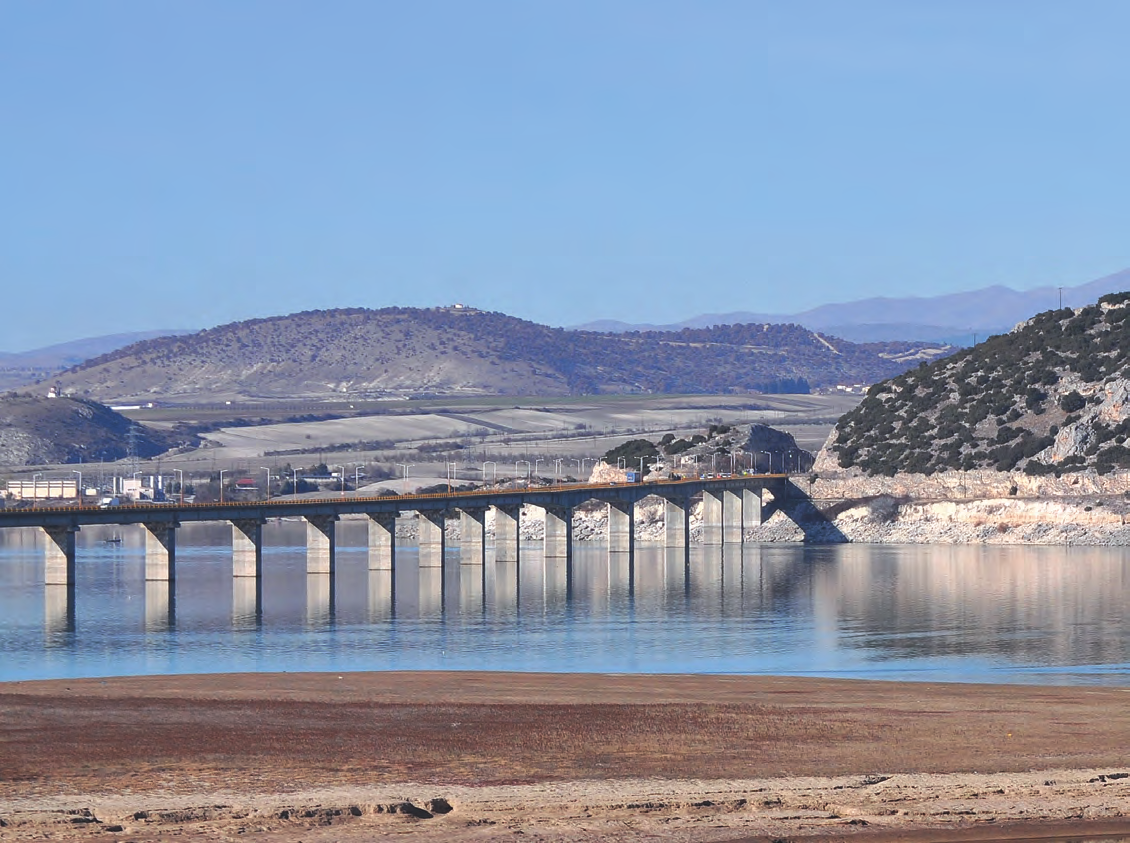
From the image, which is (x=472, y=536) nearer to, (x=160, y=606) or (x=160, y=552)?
(x=160, y=552)

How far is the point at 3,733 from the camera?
41.9 m

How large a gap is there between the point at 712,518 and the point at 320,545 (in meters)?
57.6

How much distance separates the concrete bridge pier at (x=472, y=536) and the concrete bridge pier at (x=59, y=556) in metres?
36.7

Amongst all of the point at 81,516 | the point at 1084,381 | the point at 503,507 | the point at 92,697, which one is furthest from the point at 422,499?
the point at 92,697

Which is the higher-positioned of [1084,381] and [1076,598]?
[1084,381]

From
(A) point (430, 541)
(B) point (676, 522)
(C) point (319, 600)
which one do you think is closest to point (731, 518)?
(B) point (676, 522)

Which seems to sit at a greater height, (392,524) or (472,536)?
(392,524)

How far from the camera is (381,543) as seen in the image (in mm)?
133625

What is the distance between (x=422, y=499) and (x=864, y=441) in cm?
5961

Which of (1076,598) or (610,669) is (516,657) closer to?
(610,669)

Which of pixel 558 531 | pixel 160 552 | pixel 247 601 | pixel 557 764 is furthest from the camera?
pixel 558 531

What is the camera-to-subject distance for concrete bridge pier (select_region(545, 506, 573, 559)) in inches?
6099

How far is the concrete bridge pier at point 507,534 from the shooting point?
148375mm

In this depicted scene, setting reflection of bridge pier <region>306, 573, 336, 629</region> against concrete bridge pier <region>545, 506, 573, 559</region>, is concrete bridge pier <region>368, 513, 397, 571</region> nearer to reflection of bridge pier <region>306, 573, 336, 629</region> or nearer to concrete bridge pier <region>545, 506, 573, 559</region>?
reflection of bridge pier <region>306, 573, 336, 629</region>
